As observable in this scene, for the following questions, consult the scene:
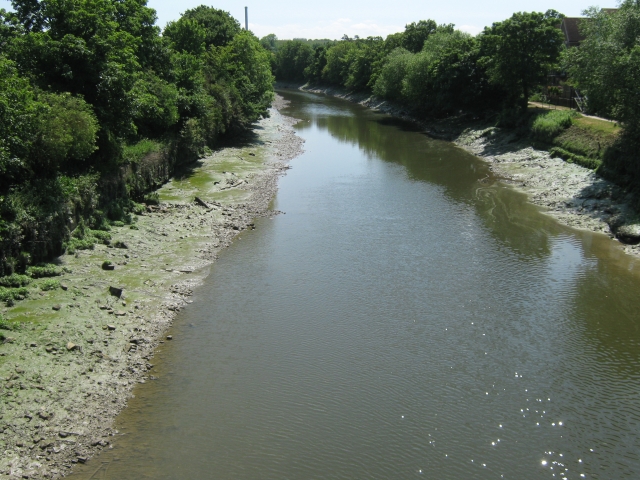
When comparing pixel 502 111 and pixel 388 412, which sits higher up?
pixel 502 111

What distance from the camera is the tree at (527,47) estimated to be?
5141cm

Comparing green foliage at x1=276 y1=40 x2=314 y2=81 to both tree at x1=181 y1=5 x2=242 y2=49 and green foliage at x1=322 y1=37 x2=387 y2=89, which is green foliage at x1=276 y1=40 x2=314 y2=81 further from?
tree at x1=181 y1=5 x2=242 y2=49

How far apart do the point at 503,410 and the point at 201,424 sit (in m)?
8.62

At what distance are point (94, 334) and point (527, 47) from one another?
48897 mm

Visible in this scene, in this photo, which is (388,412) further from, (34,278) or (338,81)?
(338,81)

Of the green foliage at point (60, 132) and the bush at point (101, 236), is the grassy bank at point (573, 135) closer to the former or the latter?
the bush at point (101, 236)

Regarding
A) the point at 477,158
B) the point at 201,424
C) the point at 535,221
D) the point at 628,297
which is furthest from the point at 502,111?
the point at 201,424

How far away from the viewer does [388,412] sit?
15.4m

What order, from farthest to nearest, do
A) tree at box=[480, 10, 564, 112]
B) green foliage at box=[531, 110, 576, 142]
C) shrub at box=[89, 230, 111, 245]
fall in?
1. tree at box=[480, 10, 564, 112]
2. green foliage at box=[531, 110, 576, 142]
3. shrub at box=[89, 230, 111, 245]

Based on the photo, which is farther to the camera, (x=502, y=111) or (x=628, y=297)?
(x=502, y=111)

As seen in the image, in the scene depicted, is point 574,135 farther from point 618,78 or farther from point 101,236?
point 101,236

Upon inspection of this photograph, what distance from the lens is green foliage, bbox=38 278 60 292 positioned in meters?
19.5

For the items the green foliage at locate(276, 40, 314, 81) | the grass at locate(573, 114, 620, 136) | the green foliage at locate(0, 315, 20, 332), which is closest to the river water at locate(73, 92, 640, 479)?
the green foliage at locate(0, 315, 20, 332)

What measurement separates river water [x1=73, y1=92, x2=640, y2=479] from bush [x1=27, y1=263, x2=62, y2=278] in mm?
5406
